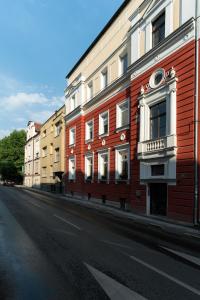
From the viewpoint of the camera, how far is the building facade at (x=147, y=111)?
16.6 meters

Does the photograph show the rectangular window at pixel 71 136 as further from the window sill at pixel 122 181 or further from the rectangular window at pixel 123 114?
the window sill at pixel 122 181

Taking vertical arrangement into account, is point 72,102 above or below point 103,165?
above

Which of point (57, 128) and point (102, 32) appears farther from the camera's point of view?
point (57, 128)

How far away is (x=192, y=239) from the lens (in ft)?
39.6

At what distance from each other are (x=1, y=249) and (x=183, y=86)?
38.7 ft

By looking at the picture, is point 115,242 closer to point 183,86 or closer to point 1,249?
point 1,249

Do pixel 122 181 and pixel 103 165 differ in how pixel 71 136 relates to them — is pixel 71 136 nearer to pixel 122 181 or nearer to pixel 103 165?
pixel 103 165

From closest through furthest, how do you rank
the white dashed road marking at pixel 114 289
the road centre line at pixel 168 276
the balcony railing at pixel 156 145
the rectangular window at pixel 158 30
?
the white dashed road marking at pixel 114 289
the road centre line at pixel 168 276
the balcony railing at pixel 156 145
the rectangular window at pixel 158 30

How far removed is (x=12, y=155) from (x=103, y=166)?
51.7 meters

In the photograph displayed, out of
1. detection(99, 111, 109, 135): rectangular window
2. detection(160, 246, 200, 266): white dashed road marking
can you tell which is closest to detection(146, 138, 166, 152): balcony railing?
detection(99, 111, 109, 135): rectangular window

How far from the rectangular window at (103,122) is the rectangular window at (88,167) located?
289cm

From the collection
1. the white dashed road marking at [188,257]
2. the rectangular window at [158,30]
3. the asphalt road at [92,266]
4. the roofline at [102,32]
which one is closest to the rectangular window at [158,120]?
the rectangular window at [158,30]

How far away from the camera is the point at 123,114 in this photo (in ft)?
80.9

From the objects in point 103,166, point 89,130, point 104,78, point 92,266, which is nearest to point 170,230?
point 92,266
